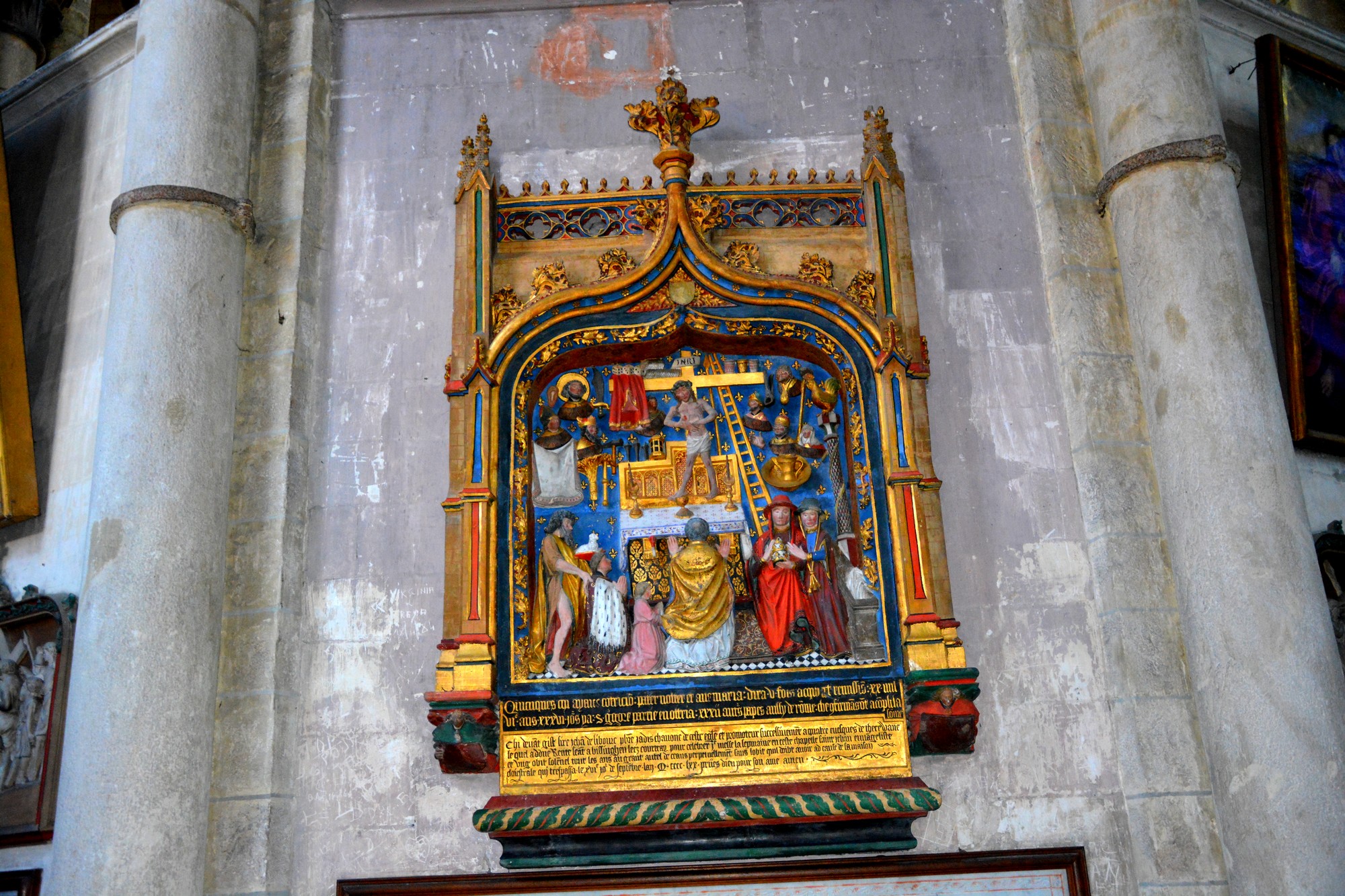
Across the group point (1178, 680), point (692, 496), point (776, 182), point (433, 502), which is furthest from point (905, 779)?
point (776, 182)

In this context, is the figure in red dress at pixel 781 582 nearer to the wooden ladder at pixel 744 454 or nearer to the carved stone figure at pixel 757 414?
the wooden ladder at pixel 744 454

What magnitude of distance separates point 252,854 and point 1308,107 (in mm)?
7400

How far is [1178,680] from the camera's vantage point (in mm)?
6133

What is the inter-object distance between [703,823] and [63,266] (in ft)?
17.1

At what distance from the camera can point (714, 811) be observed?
5.84 metres

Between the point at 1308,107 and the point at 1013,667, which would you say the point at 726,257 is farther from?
the point at 1308,107

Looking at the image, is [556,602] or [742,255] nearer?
[556,602]

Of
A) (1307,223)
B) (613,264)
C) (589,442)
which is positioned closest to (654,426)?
(589,442)

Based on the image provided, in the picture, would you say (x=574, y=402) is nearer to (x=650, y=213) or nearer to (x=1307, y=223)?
(x=650, y=213)

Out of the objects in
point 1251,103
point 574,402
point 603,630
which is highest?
point 1251,103

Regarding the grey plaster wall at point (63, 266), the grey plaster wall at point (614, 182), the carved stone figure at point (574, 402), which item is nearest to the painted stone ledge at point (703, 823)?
the grey plaster wall at point (614, 182)

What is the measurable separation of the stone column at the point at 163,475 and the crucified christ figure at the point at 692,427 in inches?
91.5

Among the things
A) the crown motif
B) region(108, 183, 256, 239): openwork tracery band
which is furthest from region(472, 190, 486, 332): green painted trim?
region(108, 183, 256, 239): openwork tracery band

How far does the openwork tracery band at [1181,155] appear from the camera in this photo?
6.65 meters
